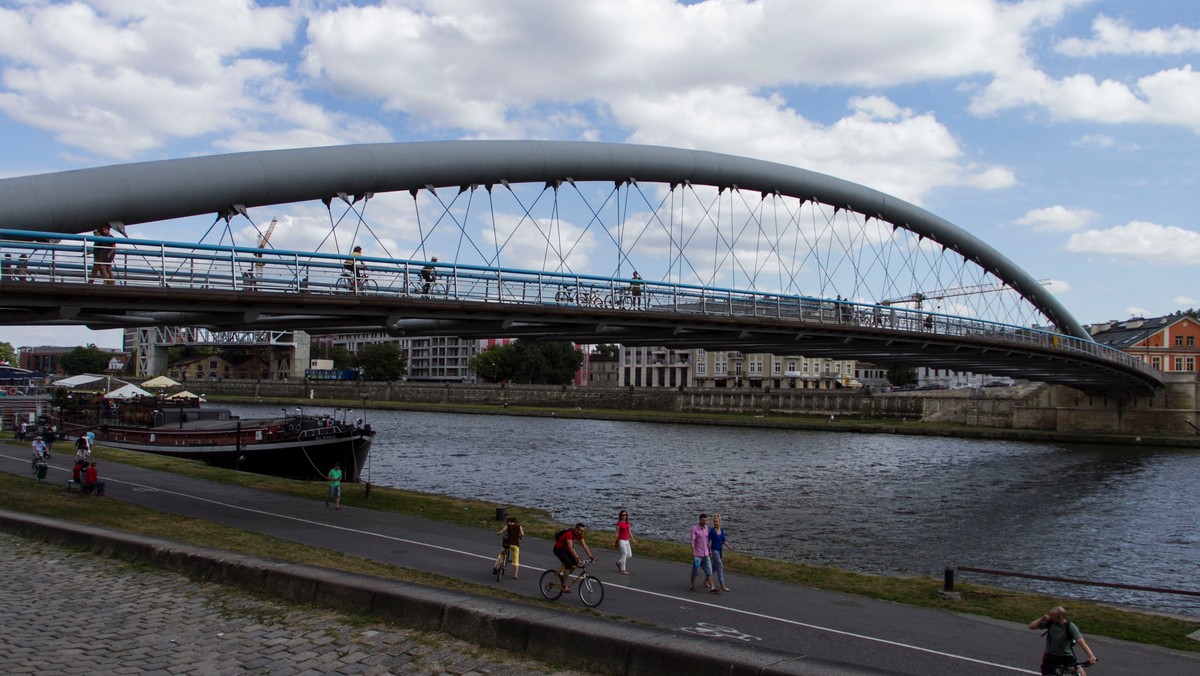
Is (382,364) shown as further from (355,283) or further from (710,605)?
(710,605)

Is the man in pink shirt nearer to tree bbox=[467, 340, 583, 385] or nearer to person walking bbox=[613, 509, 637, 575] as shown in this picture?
person walking bbox=[613, 509, 637, 575]

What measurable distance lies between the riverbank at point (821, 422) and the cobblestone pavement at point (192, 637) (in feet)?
162

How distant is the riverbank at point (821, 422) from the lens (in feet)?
250

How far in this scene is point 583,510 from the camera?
33375 mm

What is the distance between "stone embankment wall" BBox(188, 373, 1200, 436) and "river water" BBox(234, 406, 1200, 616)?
9012mm

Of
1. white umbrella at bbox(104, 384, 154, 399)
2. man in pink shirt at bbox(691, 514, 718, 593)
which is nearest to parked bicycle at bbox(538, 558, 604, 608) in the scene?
man in pink shirt at bbox(691, 514, 718, 593)

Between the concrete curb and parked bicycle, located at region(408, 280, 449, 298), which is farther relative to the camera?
parked bicycle, located at region(408, 280, 449, 298)

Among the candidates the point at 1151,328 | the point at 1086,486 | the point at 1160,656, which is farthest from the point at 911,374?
the point at 1160,656

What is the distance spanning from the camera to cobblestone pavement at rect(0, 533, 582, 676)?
9117mm

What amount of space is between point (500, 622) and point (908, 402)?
92729mm

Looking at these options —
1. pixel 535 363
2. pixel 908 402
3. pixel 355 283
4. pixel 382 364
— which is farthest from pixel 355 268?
pixel 382 364

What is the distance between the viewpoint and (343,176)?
28.6 m

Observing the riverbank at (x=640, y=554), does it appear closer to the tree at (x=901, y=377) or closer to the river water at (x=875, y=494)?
the river water at (x=875, y=494)

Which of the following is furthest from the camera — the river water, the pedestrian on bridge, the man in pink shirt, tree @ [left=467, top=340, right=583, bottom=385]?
tree @ [left=467, top=340, right=583, bottom=385]
